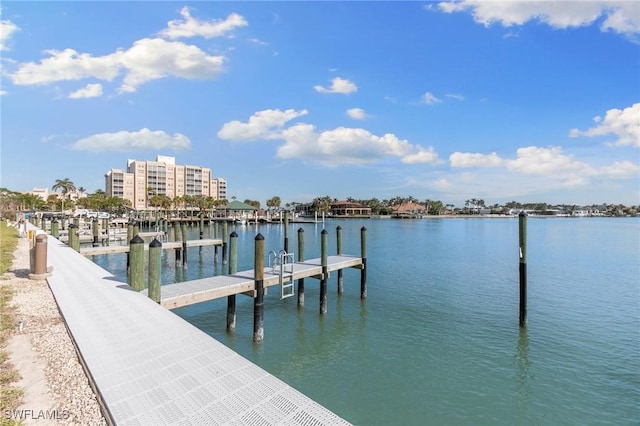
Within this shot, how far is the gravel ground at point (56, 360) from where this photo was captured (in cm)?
460

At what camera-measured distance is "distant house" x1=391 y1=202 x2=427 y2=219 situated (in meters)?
→ 179

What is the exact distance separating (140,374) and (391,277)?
833 inches


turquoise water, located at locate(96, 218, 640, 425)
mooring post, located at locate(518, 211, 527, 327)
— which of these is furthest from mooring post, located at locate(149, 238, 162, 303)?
mooring post, located at locate(518, 211, 527, 327)

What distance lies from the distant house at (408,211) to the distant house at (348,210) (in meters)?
15.5

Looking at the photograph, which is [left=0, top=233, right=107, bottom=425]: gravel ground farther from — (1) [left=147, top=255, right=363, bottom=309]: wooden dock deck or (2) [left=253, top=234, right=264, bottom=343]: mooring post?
(2) [left=253, top=234, right=264, bottom=343]: mooring post

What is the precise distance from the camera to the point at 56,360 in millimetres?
6148

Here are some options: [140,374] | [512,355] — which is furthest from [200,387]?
[512,355]

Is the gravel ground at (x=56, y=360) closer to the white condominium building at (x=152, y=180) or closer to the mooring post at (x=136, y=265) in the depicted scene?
the mooring post at (x=136, y=265)

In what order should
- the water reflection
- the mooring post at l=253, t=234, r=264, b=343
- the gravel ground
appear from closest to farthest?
the gravel ground, the water reflection, the mooring post at l=253, t=234, r=264, b=343

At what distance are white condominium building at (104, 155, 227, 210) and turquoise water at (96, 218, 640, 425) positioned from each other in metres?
125

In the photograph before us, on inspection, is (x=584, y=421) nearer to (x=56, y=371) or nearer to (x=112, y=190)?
(x=56, y=371)

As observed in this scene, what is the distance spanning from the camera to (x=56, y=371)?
575cm

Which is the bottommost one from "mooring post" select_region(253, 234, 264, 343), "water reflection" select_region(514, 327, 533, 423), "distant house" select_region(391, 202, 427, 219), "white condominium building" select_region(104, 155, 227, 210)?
"water reflection" select_region(514, 327, 533, 423)

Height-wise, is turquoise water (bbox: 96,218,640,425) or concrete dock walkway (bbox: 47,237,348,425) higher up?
concrete dock walkway (bbox: 47,237,348,425)
